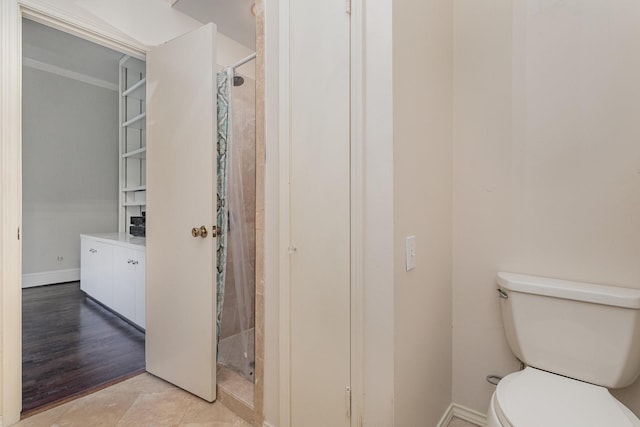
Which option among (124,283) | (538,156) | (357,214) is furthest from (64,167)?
(538,156)

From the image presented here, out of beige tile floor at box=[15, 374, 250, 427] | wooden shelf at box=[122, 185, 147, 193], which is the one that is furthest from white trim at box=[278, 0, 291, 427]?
wooden shelf at box=[122, 185, 147, 193]

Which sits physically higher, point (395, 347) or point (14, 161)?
point (14, 161)

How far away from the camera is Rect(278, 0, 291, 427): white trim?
1.32 m

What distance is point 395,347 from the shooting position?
1.04 metres

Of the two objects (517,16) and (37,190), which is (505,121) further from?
(37,190)

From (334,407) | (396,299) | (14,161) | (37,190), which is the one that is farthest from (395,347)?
(37,190)

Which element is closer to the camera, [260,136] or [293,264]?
[293,264]

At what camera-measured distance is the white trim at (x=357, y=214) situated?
107cm

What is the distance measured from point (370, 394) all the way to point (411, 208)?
0.70 metres

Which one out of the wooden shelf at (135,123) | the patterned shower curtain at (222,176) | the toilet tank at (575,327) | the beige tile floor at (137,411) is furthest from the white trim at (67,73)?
the toilet tank at (575,327)

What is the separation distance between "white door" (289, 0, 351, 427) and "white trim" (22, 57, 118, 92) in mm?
4616

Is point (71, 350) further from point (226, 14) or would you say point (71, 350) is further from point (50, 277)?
point (226, 14)

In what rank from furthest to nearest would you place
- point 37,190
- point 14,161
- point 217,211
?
point 37,190 → point 217,211 → point 14,161

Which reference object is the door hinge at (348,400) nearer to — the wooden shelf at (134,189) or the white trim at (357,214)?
the white trim at (357,214)
